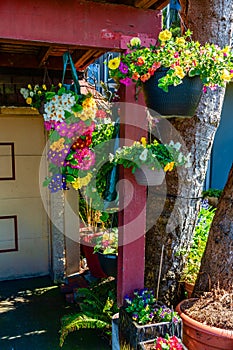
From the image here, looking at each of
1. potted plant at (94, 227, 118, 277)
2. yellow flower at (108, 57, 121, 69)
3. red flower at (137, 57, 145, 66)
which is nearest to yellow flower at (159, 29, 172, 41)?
red flower at (137, 57, 145, 66)

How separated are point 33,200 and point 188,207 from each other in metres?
2.00

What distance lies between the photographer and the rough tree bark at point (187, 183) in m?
2.67

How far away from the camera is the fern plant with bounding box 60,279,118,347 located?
101 inches

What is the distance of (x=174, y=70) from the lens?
1721 millimetres

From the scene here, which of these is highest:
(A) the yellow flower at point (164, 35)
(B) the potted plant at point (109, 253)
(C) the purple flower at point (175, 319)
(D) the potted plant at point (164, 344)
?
(A) the yellow flower at point (164, 35)

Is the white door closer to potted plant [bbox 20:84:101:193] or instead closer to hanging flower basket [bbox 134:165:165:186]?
potted plant [bbox 20:84:101:193]

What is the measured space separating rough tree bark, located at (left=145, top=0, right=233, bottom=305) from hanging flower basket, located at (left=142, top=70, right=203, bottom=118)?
0.87 metres

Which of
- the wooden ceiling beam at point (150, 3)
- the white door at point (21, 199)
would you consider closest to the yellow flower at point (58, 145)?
the wooden ceiling beam at point (150, 3)

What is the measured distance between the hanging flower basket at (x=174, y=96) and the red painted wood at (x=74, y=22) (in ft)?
1.21

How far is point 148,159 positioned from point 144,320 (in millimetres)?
999

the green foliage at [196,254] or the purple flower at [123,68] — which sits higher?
the purple flower at [123,68]

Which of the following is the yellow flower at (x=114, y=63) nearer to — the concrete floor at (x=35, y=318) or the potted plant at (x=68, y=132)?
the potted plant at (x=68, y=132)

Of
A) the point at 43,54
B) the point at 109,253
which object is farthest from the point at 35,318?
the point at 43,54

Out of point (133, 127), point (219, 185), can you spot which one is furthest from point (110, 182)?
point (219, 185)
